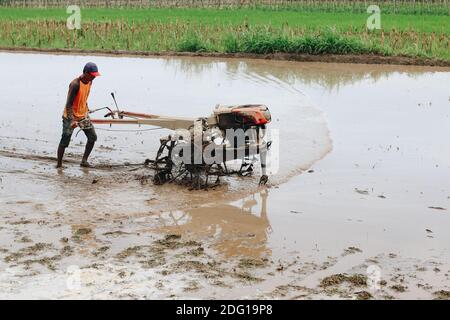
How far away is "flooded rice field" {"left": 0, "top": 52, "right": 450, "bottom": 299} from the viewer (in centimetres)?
617

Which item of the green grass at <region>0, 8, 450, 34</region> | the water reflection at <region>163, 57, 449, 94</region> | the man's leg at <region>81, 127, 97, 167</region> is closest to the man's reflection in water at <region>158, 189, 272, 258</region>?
the man's leg at <region>81, 127, 97, 167</region>

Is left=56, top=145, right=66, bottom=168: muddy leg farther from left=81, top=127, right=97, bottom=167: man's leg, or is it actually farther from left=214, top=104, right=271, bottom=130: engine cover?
left=214, top=104, right=271, bottom=130: engine cover

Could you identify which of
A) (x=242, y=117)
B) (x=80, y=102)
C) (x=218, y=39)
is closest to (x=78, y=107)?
(x=80, y=102)

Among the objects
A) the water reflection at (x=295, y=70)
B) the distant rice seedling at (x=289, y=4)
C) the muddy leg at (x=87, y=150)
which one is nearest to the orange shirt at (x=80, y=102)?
the muddy leg at (x=87, y=150)

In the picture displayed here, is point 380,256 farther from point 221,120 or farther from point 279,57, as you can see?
point 279,57

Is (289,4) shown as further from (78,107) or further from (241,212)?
(241,212)

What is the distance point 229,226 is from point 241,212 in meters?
0.57

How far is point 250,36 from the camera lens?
971 inches

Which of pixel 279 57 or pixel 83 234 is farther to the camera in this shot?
pixel 279 57

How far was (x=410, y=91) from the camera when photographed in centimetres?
1741

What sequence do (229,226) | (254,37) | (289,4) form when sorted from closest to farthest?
(229,226) → (254,37) → (289,4)

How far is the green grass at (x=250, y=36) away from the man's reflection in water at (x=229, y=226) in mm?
15769
